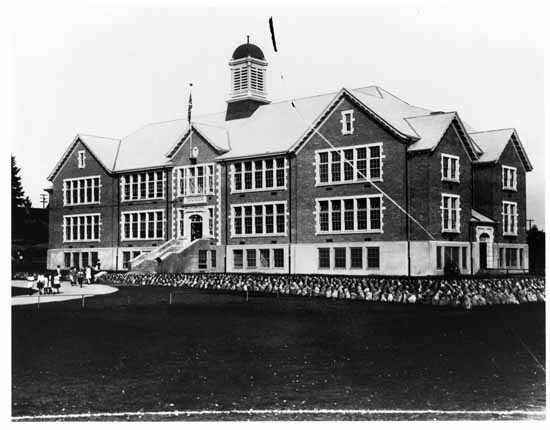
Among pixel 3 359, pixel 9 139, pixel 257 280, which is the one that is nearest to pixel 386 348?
pixel 3 359

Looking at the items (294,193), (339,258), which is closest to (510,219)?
(339,258)

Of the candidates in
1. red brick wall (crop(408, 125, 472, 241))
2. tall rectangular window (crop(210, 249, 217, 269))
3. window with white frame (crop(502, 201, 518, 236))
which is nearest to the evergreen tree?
window with white frame (crop(502, 201, 518, 236))

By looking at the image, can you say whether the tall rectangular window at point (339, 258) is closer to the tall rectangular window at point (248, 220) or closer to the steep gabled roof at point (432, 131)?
the tall rectangular window at point (248, 220)

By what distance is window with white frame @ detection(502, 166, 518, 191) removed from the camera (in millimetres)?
26906

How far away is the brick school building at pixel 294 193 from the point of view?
3344 centimetres

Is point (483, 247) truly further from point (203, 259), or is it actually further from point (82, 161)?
point (82, 161)

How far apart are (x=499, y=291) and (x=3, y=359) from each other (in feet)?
51.2

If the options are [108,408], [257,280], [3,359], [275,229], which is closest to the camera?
[108,408]

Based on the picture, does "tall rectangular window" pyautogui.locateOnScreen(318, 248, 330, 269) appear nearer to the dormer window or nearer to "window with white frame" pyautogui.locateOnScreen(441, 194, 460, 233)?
"window with white frame" pyautogui.locateOnScreen(441, 194, 460, 233)

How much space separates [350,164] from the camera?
3794cm

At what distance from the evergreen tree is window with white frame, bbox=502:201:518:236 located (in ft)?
57.4

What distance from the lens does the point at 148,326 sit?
2005cm

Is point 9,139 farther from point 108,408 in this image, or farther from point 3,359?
point 108,408

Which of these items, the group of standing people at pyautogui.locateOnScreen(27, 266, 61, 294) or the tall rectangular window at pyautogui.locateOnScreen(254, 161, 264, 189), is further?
the tall rectangular window at pyautogui.locateOnScreen(254, 161, 264, 189)
